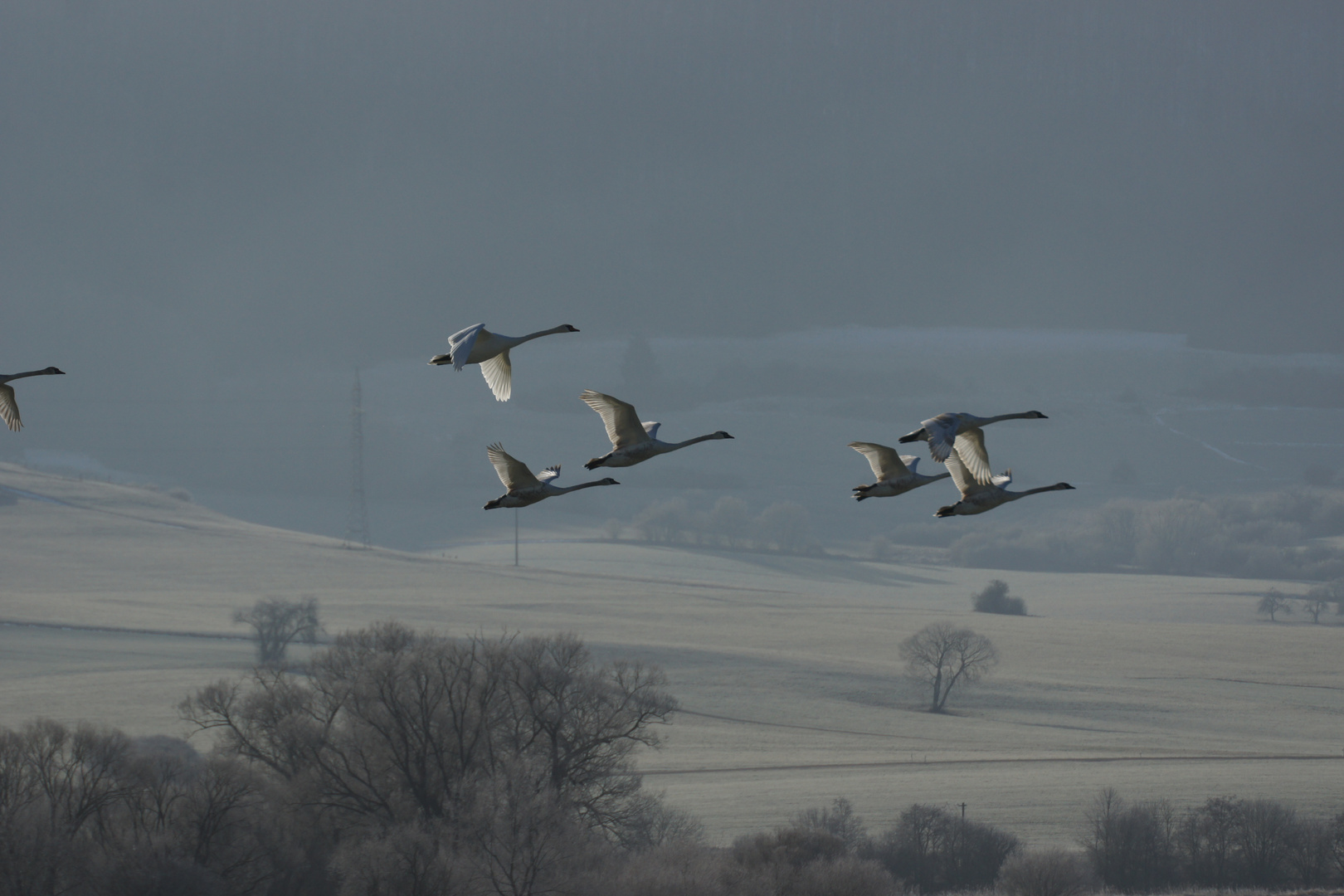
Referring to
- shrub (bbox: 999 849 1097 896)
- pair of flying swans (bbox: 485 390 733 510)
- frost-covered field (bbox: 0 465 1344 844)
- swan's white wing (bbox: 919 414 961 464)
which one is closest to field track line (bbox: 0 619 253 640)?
frost-covered field (bbox: 0 465 1344 844)

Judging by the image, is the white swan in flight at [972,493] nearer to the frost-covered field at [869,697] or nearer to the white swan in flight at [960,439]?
the white swan in flight at [960,439]

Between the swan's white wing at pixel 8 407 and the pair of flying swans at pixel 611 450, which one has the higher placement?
the swan's white wing at pixel 8 407

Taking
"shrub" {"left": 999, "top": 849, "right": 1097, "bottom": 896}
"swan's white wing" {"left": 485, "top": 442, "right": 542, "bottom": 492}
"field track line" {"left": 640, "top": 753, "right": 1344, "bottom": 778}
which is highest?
"swan's white wing" {"left": 485, "top": 442, "right": 542, "bottom": 492}

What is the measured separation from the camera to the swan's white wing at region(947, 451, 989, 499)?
46.0ft

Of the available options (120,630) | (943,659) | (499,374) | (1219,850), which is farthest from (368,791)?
(120,630)

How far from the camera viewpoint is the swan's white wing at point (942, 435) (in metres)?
11.2

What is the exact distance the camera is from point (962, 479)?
14.5 m

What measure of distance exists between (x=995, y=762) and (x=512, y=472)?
317 ft

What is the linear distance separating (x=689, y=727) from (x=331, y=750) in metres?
44.8

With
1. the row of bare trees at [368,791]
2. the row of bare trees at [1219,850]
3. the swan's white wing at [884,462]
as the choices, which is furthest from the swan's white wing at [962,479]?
the row of bare trees at [1219,850]

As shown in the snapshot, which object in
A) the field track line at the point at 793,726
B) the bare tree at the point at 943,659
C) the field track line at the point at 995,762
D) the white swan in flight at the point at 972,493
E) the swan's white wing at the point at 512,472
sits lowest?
the field track line at the point at 995,762

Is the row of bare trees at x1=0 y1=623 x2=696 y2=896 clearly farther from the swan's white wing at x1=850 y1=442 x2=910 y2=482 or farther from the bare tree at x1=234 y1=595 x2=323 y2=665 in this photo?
the bare tree at x1=234 y1=595 x2=323 y2=665

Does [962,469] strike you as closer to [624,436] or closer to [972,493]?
[972,493]

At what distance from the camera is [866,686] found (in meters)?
138
